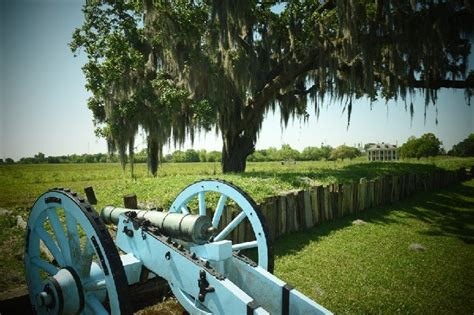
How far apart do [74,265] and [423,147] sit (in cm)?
8506

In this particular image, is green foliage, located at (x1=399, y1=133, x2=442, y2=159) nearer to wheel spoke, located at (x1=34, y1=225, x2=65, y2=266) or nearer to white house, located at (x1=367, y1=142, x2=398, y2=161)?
→ white house, located at (x1=367, y1=142, x2=398, y2=161)

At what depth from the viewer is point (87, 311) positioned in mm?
2861

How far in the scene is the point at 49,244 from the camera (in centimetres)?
310

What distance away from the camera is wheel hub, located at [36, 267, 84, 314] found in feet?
8.89

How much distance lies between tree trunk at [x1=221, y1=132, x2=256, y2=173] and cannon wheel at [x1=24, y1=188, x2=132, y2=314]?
13.0 metres

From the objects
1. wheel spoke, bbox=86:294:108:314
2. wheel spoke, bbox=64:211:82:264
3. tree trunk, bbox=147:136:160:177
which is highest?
tree trunk, bbox=147:136:160:177

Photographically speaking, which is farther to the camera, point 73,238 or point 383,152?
point 383,152

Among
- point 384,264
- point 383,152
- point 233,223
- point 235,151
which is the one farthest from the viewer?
point 383,152

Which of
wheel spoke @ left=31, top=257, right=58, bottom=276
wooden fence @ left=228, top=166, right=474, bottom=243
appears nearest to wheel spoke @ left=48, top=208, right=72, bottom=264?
wheel spoke @ left=31, top=257, right=58, bottom=276

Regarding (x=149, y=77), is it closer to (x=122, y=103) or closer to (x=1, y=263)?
(x=122, y=103)

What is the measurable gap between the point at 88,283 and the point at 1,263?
8.38ft

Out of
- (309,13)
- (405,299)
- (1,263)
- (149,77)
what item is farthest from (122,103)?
(405,299)

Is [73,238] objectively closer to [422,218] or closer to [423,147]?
[422,218]

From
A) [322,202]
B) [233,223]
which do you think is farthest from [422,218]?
[233,223]
